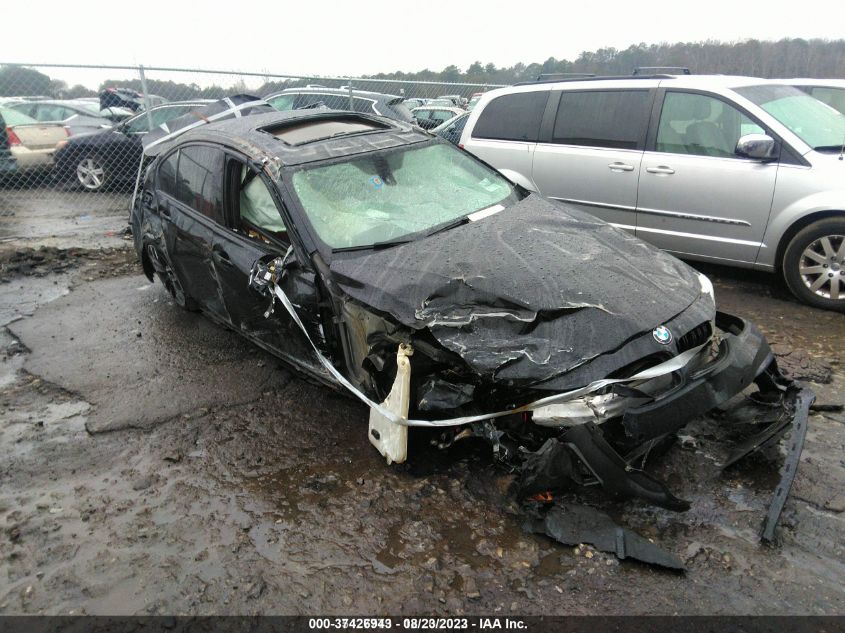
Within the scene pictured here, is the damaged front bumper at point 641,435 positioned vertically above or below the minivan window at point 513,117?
below

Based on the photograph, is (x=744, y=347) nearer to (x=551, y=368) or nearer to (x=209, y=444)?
(x=551, y=368)

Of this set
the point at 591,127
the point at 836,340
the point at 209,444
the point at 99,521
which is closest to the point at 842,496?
the point at 836,340

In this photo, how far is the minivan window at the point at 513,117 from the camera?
5.99m

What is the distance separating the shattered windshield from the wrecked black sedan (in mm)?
12

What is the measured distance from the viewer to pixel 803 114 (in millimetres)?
4957

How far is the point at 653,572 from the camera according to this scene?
2.36 meters

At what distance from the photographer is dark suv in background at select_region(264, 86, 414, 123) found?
10031 mm

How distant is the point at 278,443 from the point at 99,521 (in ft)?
3.12

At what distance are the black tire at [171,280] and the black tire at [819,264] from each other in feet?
15.8

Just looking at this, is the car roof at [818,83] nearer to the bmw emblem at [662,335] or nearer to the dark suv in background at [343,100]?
the bmw emblem at [662,335]

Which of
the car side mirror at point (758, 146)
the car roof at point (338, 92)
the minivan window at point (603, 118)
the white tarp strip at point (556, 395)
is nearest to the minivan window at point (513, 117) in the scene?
the minivan window at point (603, 118)

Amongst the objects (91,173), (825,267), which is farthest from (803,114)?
(91,173)

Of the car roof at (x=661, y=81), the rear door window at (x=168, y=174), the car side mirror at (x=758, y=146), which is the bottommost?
the rear door window at (x=168, y=174)

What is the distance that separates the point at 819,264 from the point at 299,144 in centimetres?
403
